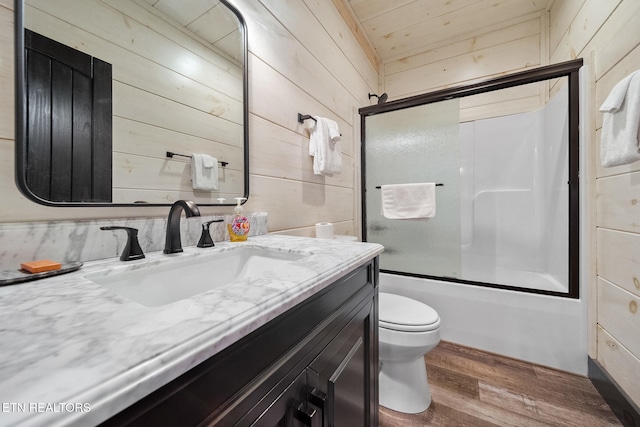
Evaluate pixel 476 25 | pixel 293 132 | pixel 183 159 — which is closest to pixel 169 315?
pixel 183 159

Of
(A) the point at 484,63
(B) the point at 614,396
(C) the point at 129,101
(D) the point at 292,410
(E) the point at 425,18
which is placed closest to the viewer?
(D) the point at 292,410

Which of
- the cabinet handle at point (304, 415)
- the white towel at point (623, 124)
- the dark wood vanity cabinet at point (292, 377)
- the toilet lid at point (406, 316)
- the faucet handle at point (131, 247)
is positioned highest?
the white towel at point (623, 124)

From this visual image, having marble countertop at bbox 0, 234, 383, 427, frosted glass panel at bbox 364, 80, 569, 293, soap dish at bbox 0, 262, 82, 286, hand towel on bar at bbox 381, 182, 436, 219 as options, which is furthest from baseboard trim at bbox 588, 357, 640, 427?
soap dish at bbox 0, 262, 82, 286

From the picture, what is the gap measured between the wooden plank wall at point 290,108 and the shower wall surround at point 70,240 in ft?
0.10

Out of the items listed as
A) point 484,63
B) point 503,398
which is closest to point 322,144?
point 503,398

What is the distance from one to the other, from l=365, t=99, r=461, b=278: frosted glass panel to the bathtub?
0.15m

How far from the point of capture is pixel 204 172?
917 mm

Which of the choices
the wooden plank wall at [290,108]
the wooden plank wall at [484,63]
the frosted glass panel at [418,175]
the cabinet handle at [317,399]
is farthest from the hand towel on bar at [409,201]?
the cabinet handle at [317,399]

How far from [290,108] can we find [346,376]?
1196mm

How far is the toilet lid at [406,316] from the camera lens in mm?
1125

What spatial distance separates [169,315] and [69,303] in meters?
0.18

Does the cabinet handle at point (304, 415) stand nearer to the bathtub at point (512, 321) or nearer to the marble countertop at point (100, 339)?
the marble countertop at point (100, 339)

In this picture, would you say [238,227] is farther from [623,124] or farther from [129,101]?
[623,124]

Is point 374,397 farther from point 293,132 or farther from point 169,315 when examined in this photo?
point 293,132
